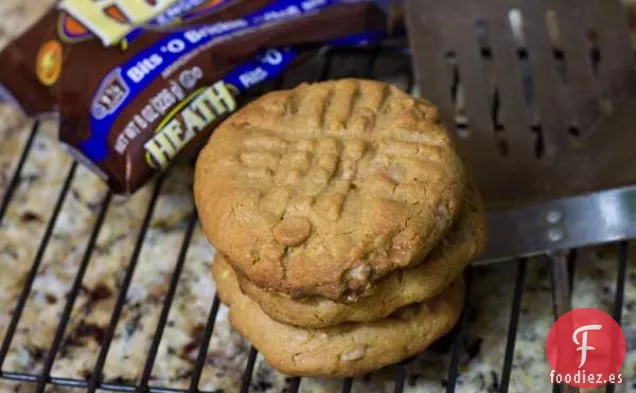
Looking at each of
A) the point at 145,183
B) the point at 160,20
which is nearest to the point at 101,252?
the point at 145,183

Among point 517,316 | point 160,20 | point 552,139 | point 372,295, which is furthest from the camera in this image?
point 160,20

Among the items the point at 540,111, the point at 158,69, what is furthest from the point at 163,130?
the point at 540,111

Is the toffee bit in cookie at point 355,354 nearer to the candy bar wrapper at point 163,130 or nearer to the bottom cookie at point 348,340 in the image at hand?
the bottom cookie at point 348,340

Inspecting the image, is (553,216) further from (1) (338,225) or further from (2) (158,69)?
(2) (158,69)

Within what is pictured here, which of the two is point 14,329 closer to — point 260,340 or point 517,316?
point 260,340

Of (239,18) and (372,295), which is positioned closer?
(372,295)

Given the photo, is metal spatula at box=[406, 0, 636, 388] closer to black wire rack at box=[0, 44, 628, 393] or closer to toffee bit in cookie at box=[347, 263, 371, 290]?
black wire rack at box=[0, 44, 628, 393]
